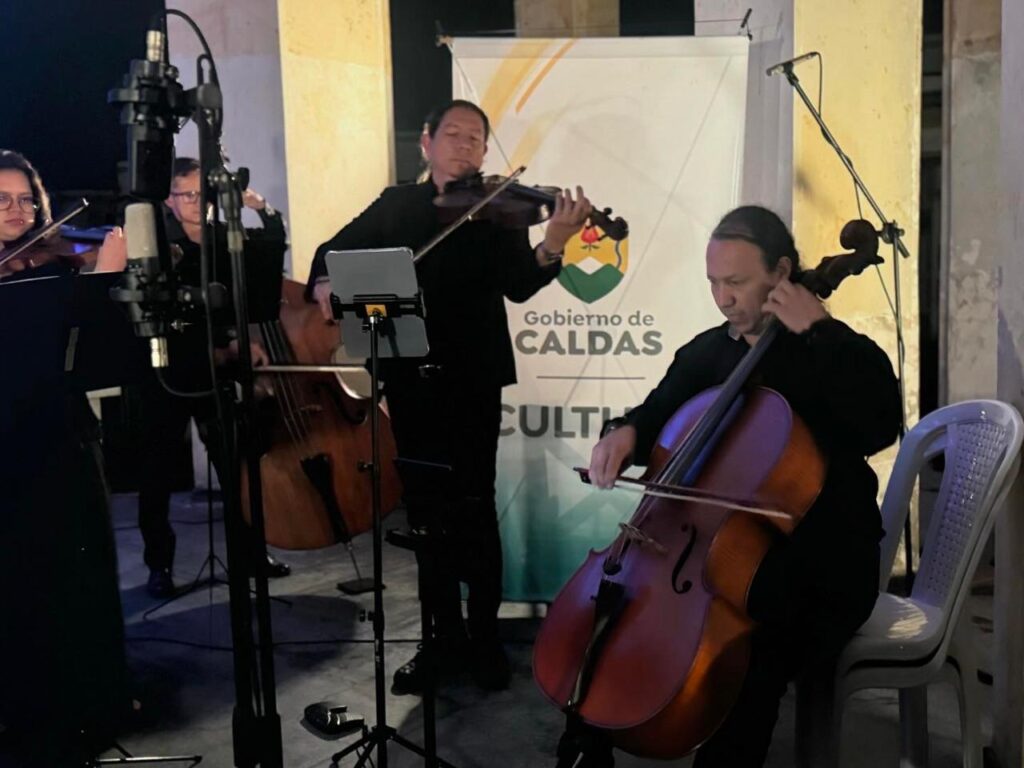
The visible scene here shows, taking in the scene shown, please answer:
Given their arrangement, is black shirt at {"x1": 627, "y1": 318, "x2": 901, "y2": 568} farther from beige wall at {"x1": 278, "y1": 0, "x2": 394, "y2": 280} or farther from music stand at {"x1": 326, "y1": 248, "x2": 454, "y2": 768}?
beige wall at {"x1": 278, "y1": 0, "x2": 394, "y2": 280}

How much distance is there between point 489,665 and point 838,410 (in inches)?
50.2

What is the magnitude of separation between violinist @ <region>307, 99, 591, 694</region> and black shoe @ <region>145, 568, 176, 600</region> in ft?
3.88

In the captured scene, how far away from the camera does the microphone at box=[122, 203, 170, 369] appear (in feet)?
5.14

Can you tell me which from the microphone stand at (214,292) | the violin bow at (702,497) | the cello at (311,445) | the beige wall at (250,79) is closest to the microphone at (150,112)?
the microphone stand at (214,292)

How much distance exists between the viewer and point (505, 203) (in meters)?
2.64

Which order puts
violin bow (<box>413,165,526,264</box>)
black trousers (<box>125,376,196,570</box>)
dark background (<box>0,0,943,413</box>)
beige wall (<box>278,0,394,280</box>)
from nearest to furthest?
violin bow (<box>413,165,526,264</box>) < black trousers (<box>125,376,196,570</box>) < beige wall (<box>278,0,394,280</box>) < dark background (<box>0,0,943,413</box>)

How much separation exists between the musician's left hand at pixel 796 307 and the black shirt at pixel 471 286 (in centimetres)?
87

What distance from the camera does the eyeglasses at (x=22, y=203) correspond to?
2682mm

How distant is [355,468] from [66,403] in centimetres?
97

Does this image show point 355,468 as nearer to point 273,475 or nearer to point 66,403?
point 273,475

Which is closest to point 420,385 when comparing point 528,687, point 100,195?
point 528,687

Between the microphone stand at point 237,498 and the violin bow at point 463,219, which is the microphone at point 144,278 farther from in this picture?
the violin bow at point 463,219

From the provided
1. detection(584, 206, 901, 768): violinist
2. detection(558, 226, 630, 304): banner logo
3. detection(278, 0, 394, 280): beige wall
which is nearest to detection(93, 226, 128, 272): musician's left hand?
detection(558, 226, 630, 304): banner logo

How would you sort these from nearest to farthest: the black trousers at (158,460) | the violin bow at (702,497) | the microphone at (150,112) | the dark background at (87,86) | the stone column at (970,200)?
1. the microphone at (150,112)
2. the violin bow at (702,497)
3. the black trousers at (158,460)
4. the stone column at (970,200)
5. the dark background at (87,86)
